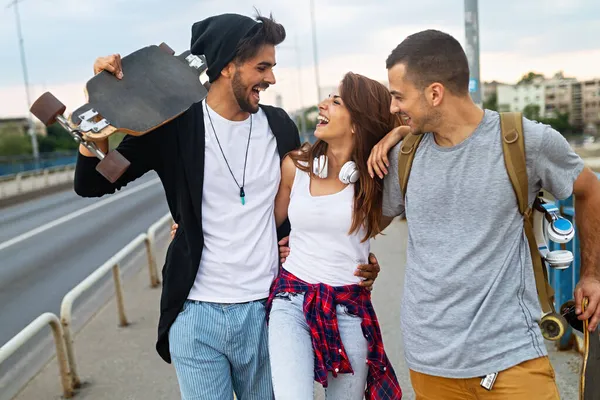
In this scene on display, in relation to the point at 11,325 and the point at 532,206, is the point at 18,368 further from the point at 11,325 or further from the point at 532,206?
the point at 532,206

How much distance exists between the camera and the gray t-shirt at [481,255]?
2158 millimetres

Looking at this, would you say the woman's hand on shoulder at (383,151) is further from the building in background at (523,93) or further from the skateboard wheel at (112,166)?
the building in background at (523,93)

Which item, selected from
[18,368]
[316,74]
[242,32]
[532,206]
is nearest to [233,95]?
[242,32]

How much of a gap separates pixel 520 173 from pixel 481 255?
30cm

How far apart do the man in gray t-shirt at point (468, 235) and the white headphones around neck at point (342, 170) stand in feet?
1.02

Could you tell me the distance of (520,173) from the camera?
2.14m

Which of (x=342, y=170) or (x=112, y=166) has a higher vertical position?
(x=112, y=166)

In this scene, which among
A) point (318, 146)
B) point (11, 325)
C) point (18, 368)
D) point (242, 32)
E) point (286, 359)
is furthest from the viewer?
point (11, 325)

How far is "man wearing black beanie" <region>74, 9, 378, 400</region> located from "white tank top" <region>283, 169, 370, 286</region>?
0.09 m

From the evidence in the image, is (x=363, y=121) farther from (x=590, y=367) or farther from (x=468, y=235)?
(x=590, y=367)

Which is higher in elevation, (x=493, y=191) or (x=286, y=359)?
(x=493, y=191)

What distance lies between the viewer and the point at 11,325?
7.44 m

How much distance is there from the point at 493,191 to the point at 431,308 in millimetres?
462

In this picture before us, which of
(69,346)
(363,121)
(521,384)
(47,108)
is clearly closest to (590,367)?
(521,384)
